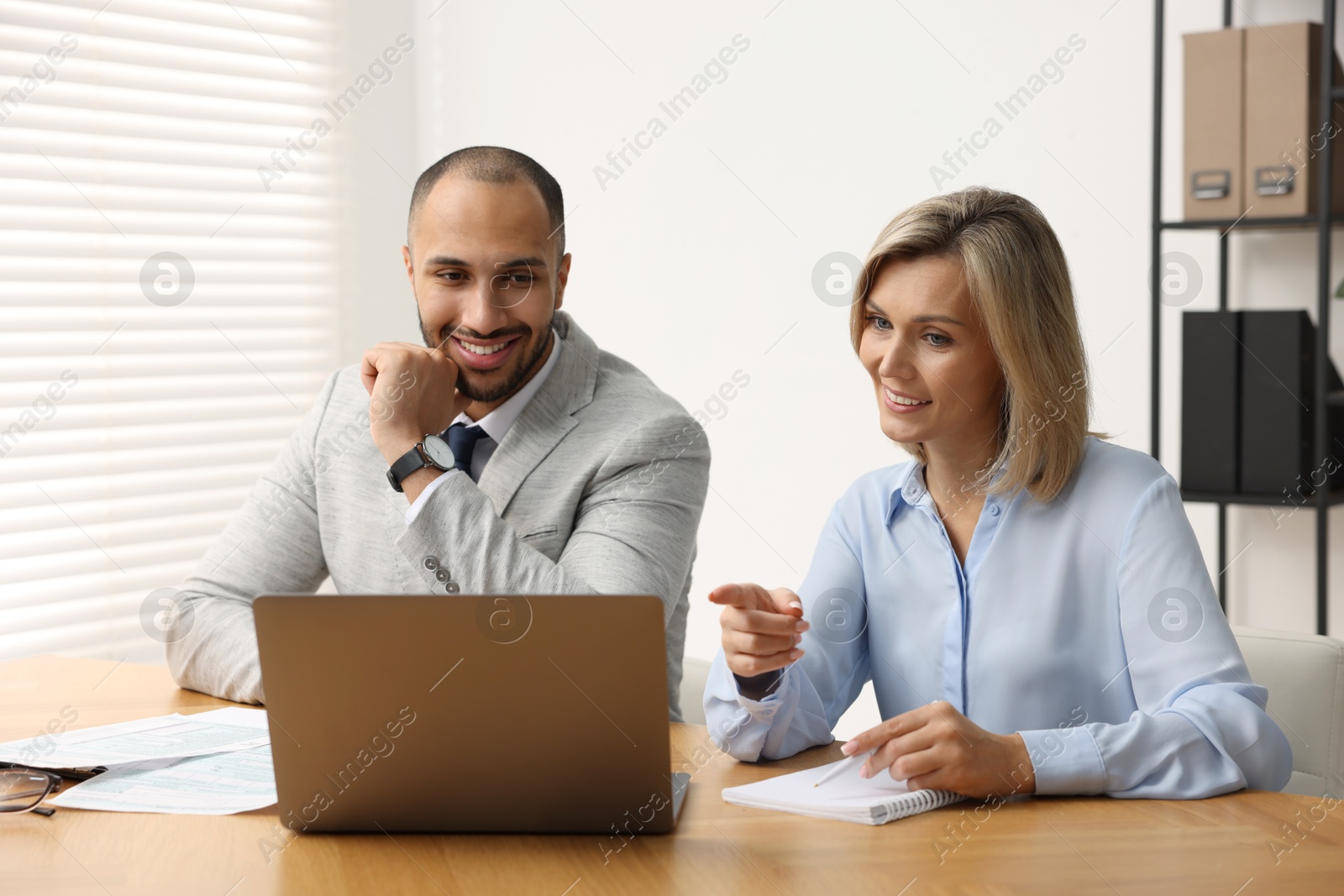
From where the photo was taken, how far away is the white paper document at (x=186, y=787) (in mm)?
1264

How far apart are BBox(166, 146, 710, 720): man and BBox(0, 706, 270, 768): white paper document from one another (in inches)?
5.5

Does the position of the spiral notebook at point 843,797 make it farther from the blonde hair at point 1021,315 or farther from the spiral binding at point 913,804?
the blonde hair at point 1021,315

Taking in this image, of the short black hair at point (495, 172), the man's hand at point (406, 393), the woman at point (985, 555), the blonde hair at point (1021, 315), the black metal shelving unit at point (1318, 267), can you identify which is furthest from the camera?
the black metal shelving unit at point (1318, 267)

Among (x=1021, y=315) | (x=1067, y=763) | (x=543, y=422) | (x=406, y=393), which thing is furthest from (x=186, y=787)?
(x=1021, y=315)

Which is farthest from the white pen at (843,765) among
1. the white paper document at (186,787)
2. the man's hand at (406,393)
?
the man's hand at (406,393)

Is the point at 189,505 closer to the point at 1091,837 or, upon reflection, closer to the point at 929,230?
the point at 929,230

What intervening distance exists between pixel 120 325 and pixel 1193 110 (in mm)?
2634

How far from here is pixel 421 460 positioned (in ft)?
5.78

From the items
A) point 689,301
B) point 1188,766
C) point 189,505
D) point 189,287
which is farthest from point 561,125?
point 1188,766

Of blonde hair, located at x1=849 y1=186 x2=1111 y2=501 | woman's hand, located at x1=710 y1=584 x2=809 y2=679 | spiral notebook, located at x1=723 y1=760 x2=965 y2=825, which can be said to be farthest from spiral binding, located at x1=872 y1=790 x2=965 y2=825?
blonde hair, located at x1=849 y1=186 x2=1111 y2=501

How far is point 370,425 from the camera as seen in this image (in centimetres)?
188

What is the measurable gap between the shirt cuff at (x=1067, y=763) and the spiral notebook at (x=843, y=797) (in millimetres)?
89

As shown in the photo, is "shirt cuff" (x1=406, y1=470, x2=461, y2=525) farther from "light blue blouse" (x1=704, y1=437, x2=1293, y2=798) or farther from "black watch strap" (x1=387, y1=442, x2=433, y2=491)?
"light blue blouse" (x1=704, y1=437, x2=1293, y2=798)

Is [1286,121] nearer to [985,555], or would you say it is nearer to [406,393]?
[985,555]
